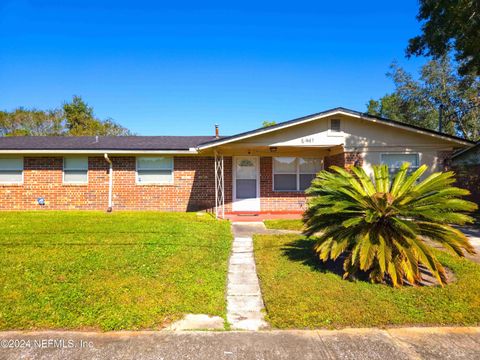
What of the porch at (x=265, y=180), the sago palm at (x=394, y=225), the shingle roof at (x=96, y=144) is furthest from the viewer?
the porch at (x=265, y=180)

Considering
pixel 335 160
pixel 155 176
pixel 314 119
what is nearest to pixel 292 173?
pixel 335 160

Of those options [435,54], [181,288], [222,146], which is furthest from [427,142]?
[181,288]

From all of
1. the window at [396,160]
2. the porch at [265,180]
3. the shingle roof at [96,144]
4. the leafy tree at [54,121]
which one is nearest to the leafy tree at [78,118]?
the leafy tree at [54,121]

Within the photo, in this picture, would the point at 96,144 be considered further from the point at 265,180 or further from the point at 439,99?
the point at 439,99

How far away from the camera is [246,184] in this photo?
42.0ft

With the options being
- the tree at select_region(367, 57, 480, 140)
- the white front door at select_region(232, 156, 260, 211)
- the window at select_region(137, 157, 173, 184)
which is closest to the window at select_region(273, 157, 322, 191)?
the white front door at select_region(232, 156, 260, 211)

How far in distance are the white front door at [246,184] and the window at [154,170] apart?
2.58 metres

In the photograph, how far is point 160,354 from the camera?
305 cm

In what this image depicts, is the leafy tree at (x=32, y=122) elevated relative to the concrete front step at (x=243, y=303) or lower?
elevated

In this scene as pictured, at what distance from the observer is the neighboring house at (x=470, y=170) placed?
12844 millimetres

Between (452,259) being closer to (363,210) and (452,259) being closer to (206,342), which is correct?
(363,210)

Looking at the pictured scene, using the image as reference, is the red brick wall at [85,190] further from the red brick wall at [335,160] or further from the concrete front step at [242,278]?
the concrete front step at [242,278]

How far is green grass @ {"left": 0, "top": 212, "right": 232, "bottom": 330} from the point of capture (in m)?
3.72

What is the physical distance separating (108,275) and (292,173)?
913 cm
